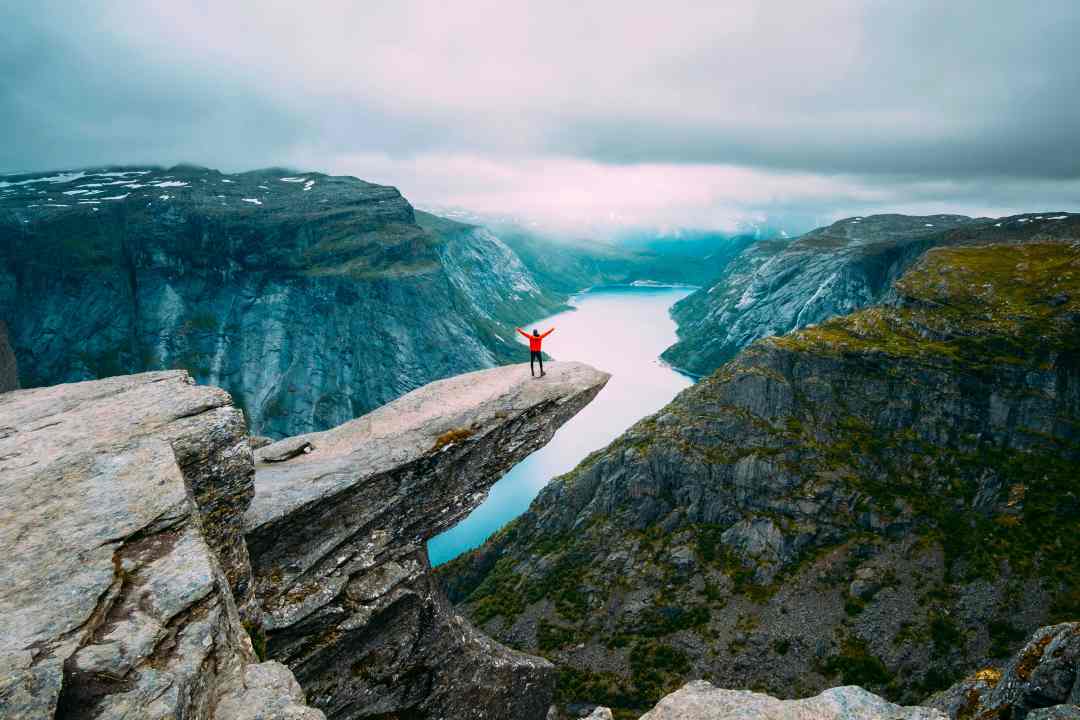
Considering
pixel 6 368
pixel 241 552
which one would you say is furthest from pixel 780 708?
pixel 6 368

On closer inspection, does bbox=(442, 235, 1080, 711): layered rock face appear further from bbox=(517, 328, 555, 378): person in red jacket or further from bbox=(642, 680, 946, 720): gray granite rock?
bbox=(642, 680, 946, 720): gray granite rock

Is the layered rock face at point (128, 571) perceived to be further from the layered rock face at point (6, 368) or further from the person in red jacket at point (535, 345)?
the layered rock face at point (6, 368)

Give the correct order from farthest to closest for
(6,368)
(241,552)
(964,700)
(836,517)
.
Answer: (836,517) → (6,368) → (964,700) → (241,552)

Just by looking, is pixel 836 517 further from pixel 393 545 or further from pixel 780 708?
pixel 780 708

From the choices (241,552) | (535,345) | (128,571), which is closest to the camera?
(128,571)

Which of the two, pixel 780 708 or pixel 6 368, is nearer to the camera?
pixel 780 708

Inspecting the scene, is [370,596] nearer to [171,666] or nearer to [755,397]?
[171,666]

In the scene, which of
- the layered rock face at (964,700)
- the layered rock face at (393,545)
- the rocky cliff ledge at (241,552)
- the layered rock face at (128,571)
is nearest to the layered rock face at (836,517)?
the layered rock face at (393,545)

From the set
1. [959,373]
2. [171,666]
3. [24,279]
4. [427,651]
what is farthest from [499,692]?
[24,279]
